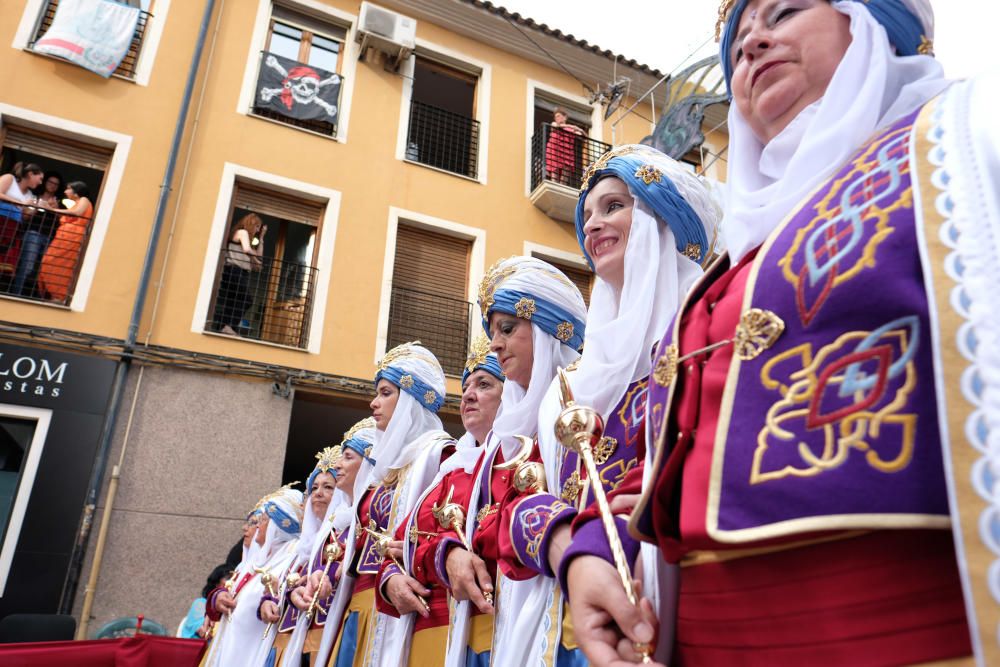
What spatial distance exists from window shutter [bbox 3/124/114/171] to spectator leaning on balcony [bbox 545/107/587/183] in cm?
609

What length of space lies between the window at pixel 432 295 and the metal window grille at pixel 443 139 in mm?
1332

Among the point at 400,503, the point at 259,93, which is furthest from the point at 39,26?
the point at 400,503

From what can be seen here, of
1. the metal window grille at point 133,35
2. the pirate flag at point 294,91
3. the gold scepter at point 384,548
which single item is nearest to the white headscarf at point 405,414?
the gold scepter at point 384,548

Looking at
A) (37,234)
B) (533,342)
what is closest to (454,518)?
(533,342)

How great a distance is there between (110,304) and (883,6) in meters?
8.34

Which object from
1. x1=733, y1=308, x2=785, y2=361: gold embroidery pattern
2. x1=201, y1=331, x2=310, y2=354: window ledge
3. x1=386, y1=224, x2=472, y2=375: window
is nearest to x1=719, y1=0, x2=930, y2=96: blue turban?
x1=733, y1=308, x2=785, y2=361: gold embroidery pattern

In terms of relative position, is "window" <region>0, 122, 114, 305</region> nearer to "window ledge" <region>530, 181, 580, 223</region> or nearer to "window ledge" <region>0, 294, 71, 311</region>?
"window ledge" <region>0, 294, 71, 311</region>

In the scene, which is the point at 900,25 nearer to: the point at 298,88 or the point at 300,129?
the point at 300,129

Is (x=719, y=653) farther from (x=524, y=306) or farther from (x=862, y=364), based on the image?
(x=524, y=306)

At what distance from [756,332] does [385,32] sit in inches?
415

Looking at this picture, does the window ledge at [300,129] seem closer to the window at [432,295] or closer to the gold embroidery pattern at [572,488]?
the window at [432,295]

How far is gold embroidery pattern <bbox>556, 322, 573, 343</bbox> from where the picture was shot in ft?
9.41

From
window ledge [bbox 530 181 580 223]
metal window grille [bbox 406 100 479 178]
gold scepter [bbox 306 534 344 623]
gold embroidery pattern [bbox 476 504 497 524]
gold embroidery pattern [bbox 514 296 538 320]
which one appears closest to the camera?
gold embroidery pattern [bbox 476 504 497 524]

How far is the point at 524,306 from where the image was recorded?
2883mm
